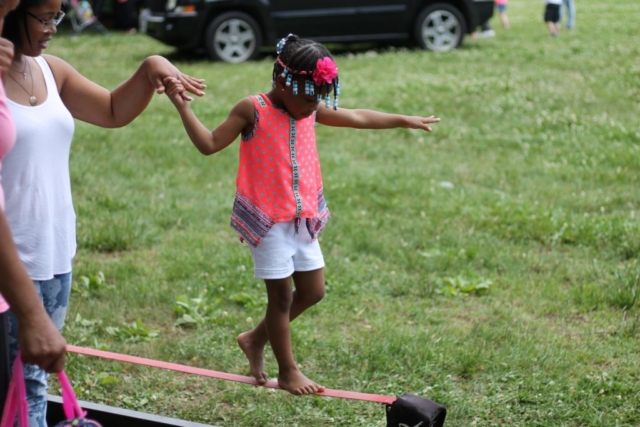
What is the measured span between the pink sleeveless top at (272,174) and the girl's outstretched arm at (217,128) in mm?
40

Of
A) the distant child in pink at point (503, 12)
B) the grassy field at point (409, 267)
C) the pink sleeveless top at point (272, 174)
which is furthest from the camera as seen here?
the distant child in pink at point (503, 12)

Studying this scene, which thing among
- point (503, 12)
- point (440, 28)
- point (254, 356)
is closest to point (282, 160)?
point (254, 356)

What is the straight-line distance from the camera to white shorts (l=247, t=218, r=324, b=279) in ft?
11.8

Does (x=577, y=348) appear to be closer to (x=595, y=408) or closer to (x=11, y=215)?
(x=595, y=408)

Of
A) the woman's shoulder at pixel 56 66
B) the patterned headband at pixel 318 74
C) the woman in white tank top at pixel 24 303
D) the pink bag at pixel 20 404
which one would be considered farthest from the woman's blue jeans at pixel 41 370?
the patterned headband at pixel 318 74

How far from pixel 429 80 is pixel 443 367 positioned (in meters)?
8.11

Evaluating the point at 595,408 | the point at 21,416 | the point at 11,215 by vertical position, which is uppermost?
the point at 11,215

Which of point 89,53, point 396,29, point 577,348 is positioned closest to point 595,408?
point 577,348

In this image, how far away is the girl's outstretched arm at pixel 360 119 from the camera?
3.80 metres

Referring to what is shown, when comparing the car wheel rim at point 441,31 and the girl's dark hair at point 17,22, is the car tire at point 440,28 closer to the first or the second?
the car wheel rim at point 441,31

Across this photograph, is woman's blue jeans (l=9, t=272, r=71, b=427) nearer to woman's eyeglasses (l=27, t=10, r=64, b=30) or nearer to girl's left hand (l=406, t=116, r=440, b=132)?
woman's eyeglasses (l=27, t=10, r=64, b=30)

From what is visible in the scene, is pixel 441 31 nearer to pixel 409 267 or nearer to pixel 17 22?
pixel 409 267

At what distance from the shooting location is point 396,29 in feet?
49.4

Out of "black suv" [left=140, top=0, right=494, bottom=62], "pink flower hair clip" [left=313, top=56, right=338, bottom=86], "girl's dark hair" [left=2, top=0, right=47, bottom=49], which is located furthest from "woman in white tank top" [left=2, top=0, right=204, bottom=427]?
"black suv" [left=140, top=0, right=494, bottom=62]
